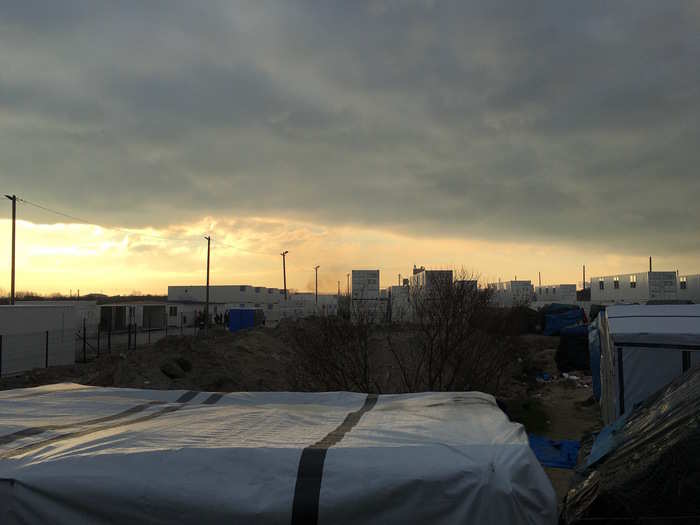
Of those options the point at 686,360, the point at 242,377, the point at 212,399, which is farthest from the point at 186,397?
the point at 242,377

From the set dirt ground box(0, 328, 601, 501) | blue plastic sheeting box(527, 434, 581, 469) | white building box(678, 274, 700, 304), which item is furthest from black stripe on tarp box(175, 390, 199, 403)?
white building box(678, 274, 700, 304)

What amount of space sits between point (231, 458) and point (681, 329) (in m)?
7.92

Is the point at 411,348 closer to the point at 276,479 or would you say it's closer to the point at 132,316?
the point at 276,479

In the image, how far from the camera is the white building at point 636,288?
Answer: 38562 mm

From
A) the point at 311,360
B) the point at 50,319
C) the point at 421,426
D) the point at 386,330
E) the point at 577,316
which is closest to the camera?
the point at 421,426

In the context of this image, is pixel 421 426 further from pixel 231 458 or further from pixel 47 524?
pixel 47 524

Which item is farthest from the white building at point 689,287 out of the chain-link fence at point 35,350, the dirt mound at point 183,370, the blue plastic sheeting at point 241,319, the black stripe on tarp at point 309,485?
the black stripe on tarp at point 309,485

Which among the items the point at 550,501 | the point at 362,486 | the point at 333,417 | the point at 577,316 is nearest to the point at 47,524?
the point at 362,486

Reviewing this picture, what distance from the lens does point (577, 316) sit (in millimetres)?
30938

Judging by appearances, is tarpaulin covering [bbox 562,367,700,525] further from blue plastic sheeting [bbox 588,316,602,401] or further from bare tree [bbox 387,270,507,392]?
blue plastic sheeting [bbox 588,316,602,401]

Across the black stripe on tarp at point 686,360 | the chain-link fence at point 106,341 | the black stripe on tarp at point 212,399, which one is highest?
the black stripe on tarp at point 212,399

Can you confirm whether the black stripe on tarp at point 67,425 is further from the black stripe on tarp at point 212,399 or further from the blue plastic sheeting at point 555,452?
the blue plastic sheeting at point 555,452

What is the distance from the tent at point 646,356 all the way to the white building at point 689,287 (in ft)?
123

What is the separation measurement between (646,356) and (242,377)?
1338 centimetres
